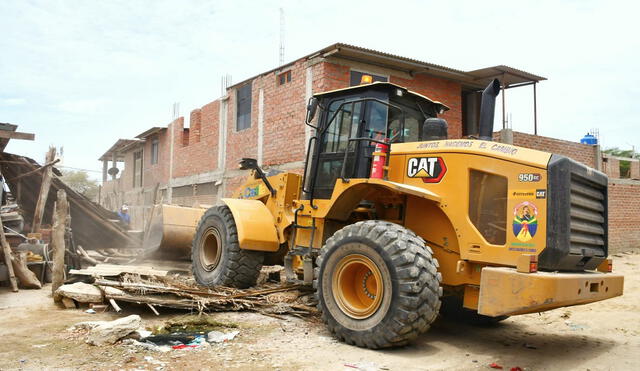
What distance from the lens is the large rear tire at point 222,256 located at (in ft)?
24.9

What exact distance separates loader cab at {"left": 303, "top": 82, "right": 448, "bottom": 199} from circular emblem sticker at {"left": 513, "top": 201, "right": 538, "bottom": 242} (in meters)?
1.63

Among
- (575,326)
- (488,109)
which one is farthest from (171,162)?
(575,326)

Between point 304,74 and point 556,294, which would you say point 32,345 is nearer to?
point 556,294

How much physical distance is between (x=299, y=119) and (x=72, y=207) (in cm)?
588

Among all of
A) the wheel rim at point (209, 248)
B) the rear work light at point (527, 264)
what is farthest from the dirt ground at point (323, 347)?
the wheel rim at point (209, 248)

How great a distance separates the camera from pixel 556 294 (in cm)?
457

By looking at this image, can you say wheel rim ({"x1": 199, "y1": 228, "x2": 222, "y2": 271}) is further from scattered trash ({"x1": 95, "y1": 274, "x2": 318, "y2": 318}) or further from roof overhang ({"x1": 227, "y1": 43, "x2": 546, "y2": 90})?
roof overhang ({"x1": 227, "y1": 43, "x2": 546, "y2": 90})

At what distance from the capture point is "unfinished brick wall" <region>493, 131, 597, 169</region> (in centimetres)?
1396

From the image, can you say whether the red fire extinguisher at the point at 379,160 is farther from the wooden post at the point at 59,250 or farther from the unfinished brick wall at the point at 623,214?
the unfinished brick wall at the point at 623,214

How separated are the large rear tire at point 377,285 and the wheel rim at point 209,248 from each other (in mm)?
2694

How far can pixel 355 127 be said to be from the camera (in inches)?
256

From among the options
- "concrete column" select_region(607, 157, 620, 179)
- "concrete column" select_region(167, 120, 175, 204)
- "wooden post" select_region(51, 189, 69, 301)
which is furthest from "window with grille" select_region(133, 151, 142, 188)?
"concrete column" select_region(607, 157, 620, 179)

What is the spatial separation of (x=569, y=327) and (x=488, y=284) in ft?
8.95

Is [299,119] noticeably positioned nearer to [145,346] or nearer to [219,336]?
[219,336]
